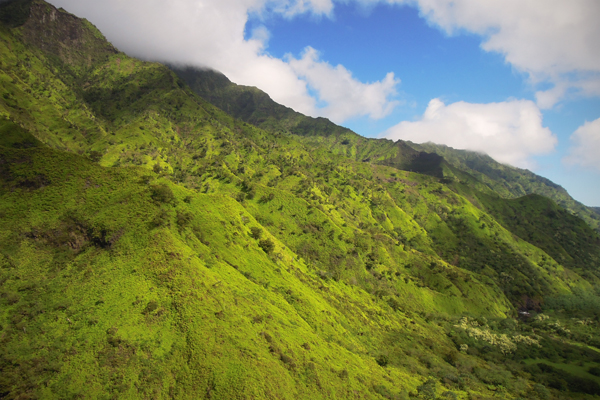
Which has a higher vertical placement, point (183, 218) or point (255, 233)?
point (183, 218)

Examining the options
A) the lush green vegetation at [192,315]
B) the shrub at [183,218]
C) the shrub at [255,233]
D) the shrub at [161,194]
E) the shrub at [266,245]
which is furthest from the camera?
the shrub at [255,233]

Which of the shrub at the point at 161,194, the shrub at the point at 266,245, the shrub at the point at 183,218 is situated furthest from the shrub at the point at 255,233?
the shrub at the point at 161,194

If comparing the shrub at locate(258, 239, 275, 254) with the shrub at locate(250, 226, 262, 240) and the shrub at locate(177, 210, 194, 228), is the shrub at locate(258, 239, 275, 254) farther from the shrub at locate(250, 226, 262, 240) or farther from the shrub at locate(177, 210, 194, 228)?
the shrub at locate(177, 210, 194, 228)

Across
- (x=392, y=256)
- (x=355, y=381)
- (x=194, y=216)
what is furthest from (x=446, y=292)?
(x=194, y=216)

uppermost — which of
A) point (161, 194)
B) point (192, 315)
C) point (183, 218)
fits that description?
point (161, 194)

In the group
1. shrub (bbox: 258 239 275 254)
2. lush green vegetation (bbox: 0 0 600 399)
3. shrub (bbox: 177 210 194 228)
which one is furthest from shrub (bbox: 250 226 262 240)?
shrub (bbox: 177 210 194 228)

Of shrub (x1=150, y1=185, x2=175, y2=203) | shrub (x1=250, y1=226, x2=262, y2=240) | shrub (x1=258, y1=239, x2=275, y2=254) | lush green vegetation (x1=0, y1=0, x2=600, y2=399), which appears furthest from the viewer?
shrub (x1=250, y1=226, x2=262, y2=240)

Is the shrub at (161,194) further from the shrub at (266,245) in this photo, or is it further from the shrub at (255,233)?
the shrub at (266,245)

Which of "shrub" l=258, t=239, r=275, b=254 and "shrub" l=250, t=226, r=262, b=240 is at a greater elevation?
"shrub" l=250, t=226, r=262, b=240

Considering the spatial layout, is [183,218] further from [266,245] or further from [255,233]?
[266,245]

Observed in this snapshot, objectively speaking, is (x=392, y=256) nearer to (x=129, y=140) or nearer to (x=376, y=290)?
(x=376, y=290)

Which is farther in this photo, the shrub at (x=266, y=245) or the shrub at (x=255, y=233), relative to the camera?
the shrub at (x=255, y=233)

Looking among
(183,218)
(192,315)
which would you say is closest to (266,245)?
(183,218)

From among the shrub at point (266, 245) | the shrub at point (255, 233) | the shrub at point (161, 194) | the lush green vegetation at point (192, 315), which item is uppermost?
the shrub at point (161, 194)
